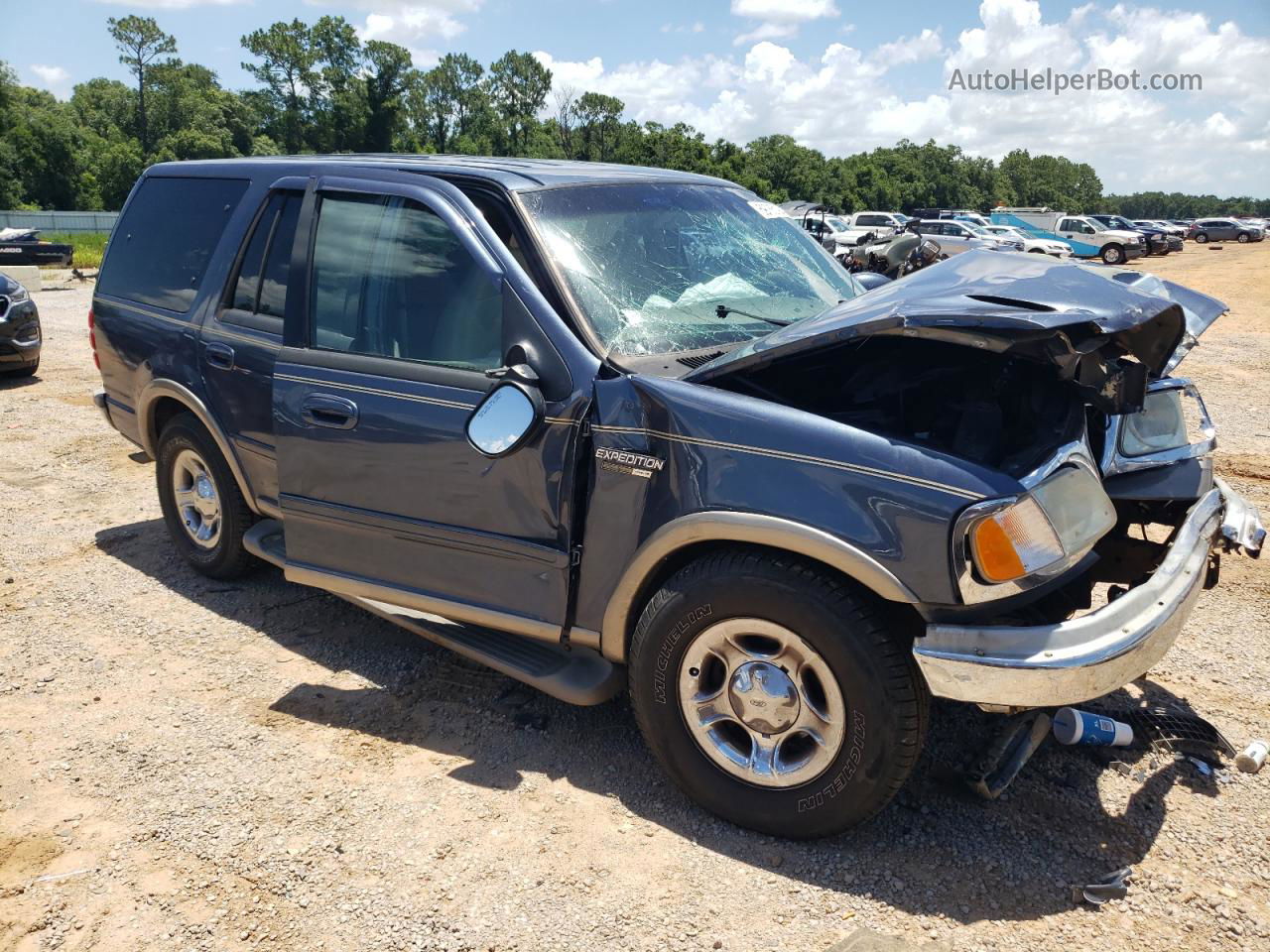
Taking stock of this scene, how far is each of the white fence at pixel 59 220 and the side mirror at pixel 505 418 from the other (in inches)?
2075

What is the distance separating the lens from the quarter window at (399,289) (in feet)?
11.3

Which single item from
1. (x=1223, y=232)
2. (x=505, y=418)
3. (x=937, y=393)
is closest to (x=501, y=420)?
(x=505, y=418)

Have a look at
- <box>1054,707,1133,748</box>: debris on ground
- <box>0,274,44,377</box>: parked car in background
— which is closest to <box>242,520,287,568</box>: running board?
<box>1054,707,1133,748</box>: debris on ground

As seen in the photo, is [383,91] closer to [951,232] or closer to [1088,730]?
[951,232]

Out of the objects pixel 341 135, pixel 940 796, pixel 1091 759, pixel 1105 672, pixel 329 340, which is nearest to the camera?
pixel 1105 672

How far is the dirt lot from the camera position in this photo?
105 inches

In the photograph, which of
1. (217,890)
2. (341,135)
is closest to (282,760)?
(217,890)

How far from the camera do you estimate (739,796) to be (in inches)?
→ 117

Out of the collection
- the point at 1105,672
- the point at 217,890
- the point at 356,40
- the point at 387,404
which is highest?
the point at 356,40

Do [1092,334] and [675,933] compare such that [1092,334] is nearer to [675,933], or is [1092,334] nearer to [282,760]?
[675,933]

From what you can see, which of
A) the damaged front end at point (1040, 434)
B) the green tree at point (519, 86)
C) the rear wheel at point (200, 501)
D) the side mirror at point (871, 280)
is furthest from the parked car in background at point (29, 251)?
the green tree at point (519, 86)

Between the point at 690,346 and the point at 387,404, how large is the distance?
44.3 inches

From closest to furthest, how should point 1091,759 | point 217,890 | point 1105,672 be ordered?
point 1105,672, point 217,890, point 1091,759

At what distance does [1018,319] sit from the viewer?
2.63 meters
